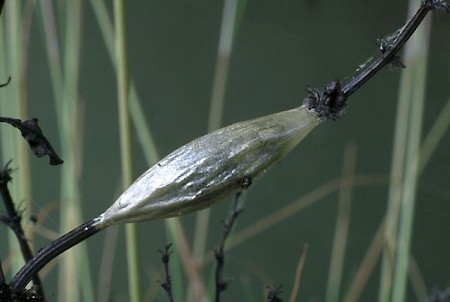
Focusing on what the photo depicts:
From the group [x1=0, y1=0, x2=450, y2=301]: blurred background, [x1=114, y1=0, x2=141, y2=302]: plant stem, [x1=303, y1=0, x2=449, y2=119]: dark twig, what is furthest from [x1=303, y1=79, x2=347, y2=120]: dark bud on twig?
[x1=0, y1=0, x2=450, y2=301]: blurred background

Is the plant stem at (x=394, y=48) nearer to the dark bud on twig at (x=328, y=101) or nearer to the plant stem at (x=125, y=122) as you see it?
the dark bud on twig at (x=328, y=101)

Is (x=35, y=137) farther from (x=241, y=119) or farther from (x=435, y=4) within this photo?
(x=241, y=119)

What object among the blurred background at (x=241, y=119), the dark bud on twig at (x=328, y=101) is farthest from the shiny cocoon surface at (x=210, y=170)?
the blurred background at (x=241, y=119)

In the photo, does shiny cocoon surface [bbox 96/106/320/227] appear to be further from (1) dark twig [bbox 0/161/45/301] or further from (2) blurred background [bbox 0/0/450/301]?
(2) blurred background [bbox 0/0/450/301]

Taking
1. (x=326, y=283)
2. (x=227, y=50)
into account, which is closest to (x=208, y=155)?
(x=227, y=50)

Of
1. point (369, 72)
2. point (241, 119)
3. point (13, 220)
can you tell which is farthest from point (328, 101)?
point (241, 119)

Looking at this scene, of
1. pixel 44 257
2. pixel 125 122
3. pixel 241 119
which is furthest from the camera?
pixel 241 119
